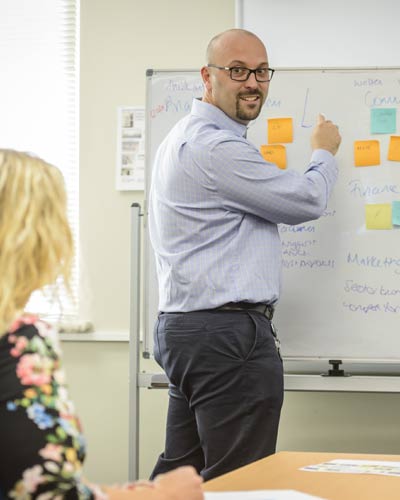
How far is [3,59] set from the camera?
142 inches

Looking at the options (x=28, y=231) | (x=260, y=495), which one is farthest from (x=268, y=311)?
(x=28, y=231)

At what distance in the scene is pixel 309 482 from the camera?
1261 mm

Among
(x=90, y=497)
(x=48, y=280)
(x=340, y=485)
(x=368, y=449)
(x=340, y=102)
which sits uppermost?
(x=340, y=102)

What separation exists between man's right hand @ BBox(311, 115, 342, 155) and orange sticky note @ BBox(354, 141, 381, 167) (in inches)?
7.3

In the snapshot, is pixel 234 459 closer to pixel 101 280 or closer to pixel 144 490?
pixel 144 490

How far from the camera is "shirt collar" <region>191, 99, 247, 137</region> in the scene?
2.29m

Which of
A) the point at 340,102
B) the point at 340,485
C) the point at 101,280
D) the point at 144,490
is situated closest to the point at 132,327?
the point at 101,280

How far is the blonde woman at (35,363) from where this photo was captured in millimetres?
822

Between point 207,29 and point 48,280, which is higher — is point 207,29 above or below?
above

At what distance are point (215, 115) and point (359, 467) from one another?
120 centimetres

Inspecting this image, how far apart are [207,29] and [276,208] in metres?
1.50

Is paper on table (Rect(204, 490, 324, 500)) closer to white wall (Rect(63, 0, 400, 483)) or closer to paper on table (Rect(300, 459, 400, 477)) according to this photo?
paper on table (Rect(300, 459, 400, 477))

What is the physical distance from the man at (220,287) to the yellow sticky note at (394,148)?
595 millimetres

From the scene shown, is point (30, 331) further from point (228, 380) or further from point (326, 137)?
point (326, 137)
